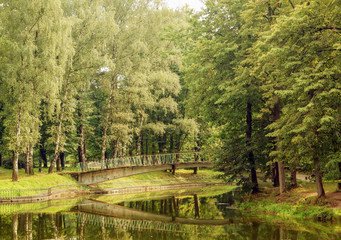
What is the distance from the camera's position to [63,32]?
29.9 m

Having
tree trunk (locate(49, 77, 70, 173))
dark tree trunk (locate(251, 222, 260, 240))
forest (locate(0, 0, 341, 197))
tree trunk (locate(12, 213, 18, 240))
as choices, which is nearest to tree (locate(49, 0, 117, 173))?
tree trunk (locate(49, 77, 70, 173))

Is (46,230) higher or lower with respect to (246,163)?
lower

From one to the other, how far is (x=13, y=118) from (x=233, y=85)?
1928 cm

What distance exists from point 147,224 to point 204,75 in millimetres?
10748

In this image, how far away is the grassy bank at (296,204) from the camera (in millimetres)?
16812

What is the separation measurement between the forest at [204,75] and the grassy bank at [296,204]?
767 mm

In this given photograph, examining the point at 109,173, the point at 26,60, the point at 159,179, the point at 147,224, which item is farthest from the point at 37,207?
the point at 159,179

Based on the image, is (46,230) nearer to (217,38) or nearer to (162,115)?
(217,38)

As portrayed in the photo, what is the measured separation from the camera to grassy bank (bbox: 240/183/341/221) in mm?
16812

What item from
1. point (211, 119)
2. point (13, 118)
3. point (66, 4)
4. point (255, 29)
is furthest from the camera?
point (66, 4)

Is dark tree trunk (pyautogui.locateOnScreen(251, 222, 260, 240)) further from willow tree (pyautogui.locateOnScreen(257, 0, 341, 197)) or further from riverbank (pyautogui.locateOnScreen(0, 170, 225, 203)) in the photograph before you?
riverbank (pyautogui.locateOnScreen(0, 170, 225, 203))

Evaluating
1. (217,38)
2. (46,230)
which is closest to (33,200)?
(46,230)

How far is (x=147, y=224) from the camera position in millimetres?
18562

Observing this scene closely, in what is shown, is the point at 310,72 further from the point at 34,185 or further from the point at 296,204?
the point at 34,185
